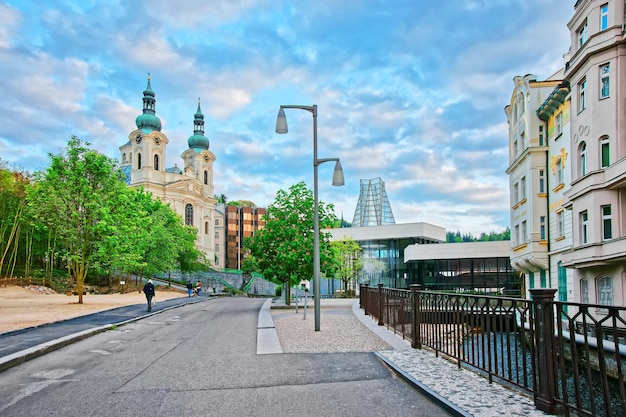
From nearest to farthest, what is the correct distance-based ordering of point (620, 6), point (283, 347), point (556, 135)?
point (283, 347)
point (620, 6)
point (556, 135)

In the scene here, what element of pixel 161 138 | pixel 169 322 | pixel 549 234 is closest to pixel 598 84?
pixel 549 234

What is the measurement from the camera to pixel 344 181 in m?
17.6

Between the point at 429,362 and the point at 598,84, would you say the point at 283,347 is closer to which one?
the point at 429,362

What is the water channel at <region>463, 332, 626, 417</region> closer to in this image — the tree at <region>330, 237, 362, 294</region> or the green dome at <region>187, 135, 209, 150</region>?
the tree at <region>330, 237, 362, 294</region>

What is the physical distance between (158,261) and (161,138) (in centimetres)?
4674

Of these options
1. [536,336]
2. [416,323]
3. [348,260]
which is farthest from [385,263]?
[536,336]

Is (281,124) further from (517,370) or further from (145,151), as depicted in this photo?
(145,151)

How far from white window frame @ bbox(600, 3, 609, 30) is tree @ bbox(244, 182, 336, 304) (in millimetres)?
14331

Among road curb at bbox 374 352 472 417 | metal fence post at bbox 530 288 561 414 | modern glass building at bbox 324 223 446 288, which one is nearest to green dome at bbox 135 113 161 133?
modern glass building at bbox 324 223 446 288

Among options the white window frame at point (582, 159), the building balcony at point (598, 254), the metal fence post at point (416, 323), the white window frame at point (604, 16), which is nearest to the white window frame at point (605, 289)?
the building balcony at point (598, 254)

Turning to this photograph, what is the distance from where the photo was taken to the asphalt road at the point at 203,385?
664 centimetres

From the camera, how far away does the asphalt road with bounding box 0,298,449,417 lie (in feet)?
21.8

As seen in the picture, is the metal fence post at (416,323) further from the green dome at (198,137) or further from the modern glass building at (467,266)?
the green dome at (198,137)

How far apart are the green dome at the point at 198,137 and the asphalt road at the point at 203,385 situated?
104 meters
